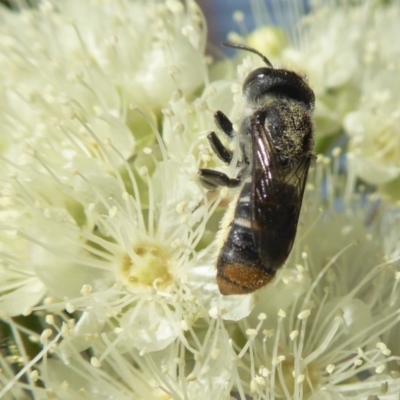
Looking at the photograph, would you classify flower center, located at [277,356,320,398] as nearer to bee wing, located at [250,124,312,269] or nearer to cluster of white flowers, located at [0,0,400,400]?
cluster of white flowers, located at [0,0,400,400]

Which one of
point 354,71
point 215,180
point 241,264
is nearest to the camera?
point 241,264

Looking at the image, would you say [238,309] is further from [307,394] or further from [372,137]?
[372,137]

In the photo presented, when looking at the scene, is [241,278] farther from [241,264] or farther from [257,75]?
[257,75]

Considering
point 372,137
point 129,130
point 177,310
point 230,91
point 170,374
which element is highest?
point 372,137

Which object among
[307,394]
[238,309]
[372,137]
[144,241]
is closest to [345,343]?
[307,394]

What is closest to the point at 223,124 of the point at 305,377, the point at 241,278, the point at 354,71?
the point at 241,278

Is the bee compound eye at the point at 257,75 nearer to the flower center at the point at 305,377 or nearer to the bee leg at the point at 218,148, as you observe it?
the bee leg at the point at 218,148
